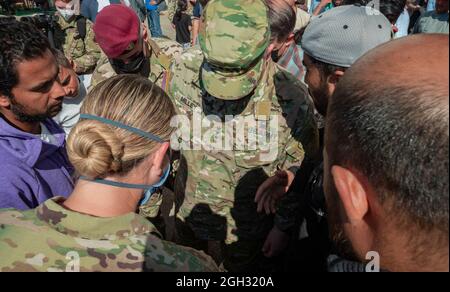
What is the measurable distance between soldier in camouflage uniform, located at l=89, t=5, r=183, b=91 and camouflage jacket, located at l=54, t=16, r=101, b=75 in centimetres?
114

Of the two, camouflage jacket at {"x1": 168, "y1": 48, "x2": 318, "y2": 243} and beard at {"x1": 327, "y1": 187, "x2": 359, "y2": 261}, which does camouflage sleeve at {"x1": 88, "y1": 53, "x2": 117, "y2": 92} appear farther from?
beard at {"x1": 327, "y1": 187, "x2": 359, "y2": 261}

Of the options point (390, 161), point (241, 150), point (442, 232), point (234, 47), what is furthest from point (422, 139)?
point (241, 150)

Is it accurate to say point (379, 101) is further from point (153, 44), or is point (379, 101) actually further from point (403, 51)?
point (153, 44)

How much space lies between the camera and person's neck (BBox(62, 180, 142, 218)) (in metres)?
1.19

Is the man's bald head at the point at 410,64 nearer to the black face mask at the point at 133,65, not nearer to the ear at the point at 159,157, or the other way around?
the ear at the point at 159,157

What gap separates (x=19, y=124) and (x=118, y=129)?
0.90 meters

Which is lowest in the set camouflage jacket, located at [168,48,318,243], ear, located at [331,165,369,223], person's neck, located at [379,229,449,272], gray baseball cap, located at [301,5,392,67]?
camouflage jacket, located at [168,48,318,243]

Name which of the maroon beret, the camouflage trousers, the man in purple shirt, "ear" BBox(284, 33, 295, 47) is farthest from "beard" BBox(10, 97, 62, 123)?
"ear" BBox(284, 33, 295, 47)

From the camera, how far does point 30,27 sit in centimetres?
188

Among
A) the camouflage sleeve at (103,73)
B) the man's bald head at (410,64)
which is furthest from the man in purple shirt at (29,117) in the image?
the man's bald head at (410,64)

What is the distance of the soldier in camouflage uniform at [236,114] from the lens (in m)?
1.89

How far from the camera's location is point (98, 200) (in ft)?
3.99

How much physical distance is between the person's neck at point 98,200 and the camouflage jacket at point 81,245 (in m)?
0.06

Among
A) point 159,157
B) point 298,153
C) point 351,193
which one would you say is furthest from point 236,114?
point 351,193
